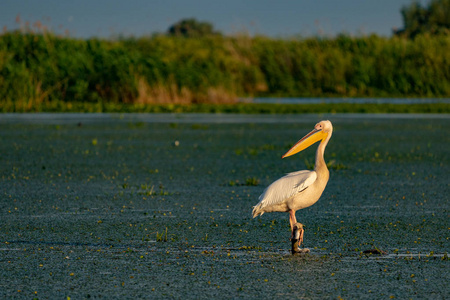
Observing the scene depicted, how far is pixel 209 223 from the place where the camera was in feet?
29.4

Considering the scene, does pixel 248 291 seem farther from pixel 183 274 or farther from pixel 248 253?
pixel 248 253

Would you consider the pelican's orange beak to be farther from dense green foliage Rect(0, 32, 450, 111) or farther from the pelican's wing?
dense green foliage Rect(0, 32, 450, 111)

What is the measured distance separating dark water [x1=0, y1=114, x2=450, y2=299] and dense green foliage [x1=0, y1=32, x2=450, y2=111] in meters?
15.5

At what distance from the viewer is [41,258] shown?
23.5 ft

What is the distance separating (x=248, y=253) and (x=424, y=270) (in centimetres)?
159

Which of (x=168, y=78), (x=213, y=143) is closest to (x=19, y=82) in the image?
(x=168, y=78)

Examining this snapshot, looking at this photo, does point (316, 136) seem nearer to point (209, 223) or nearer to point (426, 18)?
point (209, 223)

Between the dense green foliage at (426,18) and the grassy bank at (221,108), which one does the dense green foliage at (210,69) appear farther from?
the dense green foliage at (426,18)

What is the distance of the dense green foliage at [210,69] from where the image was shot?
34.7m

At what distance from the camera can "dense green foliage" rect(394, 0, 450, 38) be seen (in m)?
A: 66.3

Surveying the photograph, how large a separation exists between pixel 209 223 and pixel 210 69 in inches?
1073

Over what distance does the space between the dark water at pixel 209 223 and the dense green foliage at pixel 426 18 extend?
49.0m

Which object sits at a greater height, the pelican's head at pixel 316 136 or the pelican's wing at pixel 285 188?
the pelican's head at pixel 316 136

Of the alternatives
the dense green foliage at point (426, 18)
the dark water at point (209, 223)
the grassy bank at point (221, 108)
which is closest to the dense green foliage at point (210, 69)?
the grassy bank at point (221, 108)
